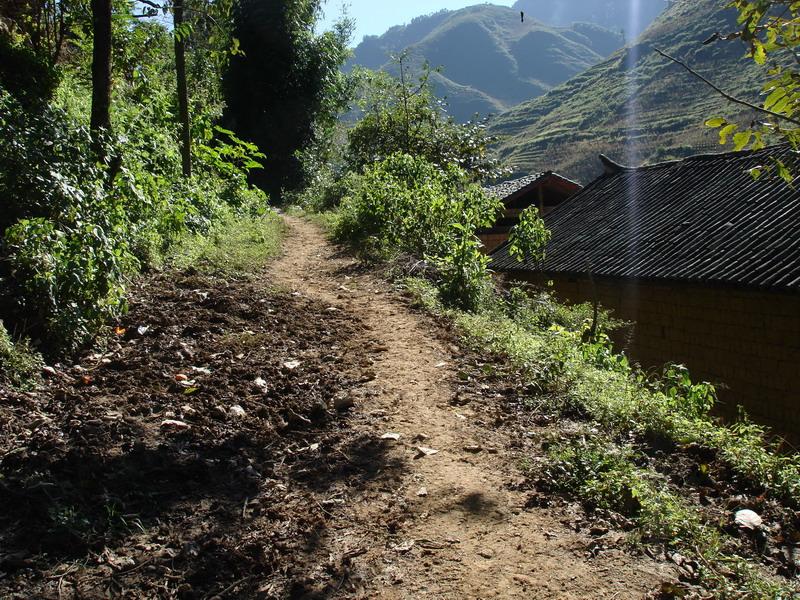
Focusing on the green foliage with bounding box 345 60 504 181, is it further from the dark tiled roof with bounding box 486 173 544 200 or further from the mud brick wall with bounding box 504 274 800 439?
the mud brick wall with bounding box 504 274 800 439

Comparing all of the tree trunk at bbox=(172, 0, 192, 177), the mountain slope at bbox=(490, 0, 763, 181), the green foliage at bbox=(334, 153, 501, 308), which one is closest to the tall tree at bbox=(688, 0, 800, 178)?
the green foliage at bbox=(334, 153, 501, 308)

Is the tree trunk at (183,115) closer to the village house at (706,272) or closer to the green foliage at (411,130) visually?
the village house at (706,272)

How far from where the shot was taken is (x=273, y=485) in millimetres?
3178

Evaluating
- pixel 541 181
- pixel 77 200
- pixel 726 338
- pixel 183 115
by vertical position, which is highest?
pixel 541 181

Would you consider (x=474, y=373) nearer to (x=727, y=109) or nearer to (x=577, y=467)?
(x=577, y=467)

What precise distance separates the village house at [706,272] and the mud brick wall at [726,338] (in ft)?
0.06

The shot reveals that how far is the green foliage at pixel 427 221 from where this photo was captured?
24.2ft

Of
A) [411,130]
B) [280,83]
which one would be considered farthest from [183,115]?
[411,130]

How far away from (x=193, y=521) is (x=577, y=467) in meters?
1.99

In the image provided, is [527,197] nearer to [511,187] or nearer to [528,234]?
[511,187]

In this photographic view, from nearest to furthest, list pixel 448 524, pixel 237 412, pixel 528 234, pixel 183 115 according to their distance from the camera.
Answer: pixel 448 524
pixel 237 412
pixel 528 234
pixel 183 115

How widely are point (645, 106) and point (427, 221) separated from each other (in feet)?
246

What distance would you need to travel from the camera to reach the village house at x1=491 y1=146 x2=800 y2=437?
9.52m

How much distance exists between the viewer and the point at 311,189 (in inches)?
920
